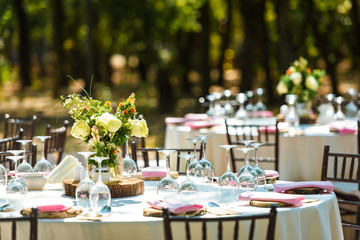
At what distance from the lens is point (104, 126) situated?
4340 millimetres

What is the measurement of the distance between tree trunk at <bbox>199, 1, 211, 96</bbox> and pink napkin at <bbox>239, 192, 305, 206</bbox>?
54.8 ft

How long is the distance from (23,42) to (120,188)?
22.8 m

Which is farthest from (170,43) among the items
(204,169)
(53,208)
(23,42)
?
(53,208)

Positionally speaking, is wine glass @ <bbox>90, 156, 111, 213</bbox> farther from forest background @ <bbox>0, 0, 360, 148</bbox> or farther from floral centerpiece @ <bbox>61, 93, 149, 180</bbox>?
forest background @ <bbox>0, 0, 360, 148</bbox>

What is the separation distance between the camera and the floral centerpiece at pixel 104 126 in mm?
4371

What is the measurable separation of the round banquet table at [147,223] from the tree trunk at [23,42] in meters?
20.5

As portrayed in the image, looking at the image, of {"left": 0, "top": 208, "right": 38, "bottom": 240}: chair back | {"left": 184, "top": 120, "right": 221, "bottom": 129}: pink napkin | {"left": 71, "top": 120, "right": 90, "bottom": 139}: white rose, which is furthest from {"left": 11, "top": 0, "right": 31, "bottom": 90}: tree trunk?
{"left": 0, "top": 208, "right": 38, "bottom": 240}: chair back

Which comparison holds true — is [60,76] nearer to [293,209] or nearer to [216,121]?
[216,121]

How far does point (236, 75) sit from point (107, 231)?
98.2ft

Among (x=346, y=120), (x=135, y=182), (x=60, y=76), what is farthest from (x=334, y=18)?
(x=135, y=182)

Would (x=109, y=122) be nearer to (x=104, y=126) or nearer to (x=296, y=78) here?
(x=104, y=126)

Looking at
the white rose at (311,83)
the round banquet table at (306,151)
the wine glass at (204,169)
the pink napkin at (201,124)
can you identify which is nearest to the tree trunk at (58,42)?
the pink napkin at (201,124)

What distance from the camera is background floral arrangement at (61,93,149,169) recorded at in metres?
4.36

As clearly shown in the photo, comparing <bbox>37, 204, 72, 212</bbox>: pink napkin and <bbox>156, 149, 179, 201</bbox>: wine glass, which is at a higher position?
<bbox>156, 149, 179, 201</bbox>: wine glass
